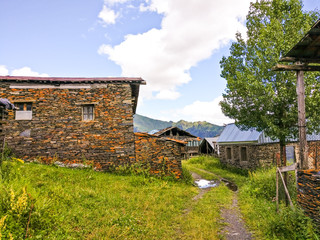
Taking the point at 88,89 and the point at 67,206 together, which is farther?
the point at 88,89

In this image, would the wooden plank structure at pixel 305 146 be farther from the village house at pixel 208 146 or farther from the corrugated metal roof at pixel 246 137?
the village house at pixel 208 146

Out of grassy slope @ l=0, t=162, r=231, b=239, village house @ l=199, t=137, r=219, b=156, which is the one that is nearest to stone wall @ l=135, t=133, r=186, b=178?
grassy slope @ l=0, t=162, r=231, b=239

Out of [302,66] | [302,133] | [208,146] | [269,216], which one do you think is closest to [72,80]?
[302,66]

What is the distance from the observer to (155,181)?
1053 centimetres

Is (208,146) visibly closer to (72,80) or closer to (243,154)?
(243,154)

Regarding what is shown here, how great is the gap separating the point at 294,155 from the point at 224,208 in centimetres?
1126

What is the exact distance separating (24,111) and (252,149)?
649 inches

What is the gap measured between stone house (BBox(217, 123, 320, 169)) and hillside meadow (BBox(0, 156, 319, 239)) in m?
6.02

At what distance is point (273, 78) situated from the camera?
11.0 metres

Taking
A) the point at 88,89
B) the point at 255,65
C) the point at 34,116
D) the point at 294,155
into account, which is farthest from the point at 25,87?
the point at 294,155

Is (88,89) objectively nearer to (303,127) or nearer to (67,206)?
(67,206)

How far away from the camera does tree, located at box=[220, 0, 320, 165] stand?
33.8 ft

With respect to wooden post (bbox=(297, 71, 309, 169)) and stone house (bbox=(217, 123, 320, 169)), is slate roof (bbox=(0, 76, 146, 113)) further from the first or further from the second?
stone house (bbox=(217, 123, 320, 169))

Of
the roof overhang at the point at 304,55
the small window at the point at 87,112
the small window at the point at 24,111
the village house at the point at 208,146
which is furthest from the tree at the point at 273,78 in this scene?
the village house at the point at 208,146
